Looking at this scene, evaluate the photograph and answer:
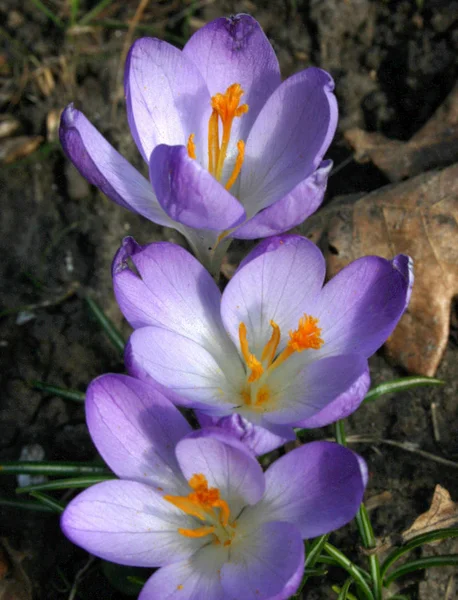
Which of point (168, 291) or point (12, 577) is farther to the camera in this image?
point (12, 577)

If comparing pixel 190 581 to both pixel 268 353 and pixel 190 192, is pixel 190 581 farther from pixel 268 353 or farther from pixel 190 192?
pixel 190 192

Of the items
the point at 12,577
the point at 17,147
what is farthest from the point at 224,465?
the point at 17,147

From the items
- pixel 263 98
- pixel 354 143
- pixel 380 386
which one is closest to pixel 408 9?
pixel 354 143

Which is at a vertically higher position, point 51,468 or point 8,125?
point 8,125

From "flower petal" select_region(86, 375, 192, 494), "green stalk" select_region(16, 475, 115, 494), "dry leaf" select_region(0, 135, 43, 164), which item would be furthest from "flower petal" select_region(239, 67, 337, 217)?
"dry leaf" select_region(0, 135, 43, 164)

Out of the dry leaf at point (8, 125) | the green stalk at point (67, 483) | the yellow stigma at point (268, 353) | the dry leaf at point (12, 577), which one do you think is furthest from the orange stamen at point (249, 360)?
the dry leaf at point (8, 125)

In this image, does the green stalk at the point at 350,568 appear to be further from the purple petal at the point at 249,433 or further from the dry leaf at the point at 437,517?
the purple petal at the point at 249,433

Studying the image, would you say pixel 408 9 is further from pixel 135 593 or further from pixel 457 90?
pixel 135 593
